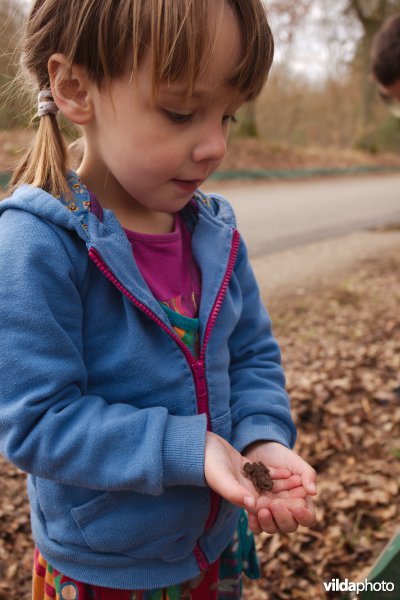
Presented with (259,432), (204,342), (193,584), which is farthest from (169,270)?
(193,584)

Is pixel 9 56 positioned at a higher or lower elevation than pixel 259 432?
higher

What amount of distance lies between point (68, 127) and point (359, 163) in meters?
19.7

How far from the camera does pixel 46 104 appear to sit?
61.4 inches

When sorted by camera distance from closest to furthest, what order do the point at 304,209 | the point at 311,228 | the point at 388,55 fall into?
the point at 388,55 → the point at 311,228 → the point at 304,209

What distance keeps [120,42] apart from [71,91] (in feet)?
0.71

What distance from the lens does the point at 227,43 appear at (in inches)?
56.1

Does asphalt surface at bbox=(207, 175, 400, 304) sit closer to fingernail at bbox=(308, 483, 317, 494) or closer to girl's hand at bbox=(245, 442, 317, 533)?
girl's hand at bbox=(245, 442, 317, 533)

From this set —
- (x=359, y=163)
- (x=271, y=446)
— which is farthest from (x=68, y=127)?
(x=359, y=163)

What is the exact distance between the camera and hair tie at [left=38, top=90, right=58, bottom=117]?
1.56 meters

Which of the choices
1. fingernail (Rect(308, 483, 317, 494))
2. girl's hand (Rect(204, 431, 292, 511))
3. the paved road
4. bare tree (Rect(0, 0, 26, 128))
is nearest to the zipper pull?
girl's hand (Rect(204, 431, 292, 511))

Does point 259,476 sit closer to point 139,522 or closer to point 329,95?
point 139,522

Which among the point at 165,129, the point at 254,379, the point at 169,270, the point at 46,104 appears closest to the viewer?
the point at 165,129

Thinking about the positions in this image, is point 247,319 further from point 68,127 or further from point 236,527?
point 68,127

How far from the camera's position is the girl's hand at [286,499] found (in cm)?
146
